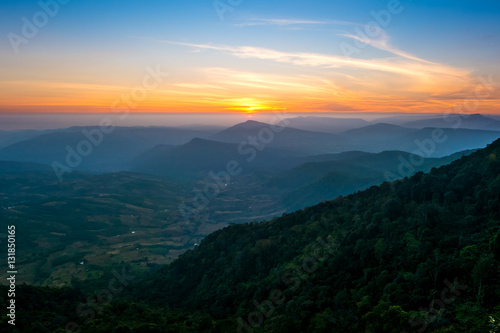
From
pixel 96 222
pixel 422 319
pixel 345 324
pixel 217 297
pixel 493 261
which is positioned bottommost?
pixel 96 222

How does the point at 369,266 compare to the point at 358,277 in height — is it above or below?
above

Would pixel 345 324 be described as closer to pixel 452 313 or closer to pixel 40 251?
pixel 452 313

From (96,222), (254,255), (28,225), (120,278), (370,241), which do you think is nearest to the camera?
(370,241)

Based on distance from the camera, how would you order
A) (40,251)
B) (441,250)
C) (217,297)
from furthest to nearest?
(40,251) < (217,297) < (441,250)

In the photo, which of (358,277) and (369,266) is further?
(369,266)

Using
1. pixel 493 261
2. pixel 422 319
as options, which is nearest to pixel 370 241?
pixel 493 261

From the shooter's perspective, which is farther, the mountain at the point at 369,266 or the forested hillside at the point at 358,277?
the mountain at the point at 369,266

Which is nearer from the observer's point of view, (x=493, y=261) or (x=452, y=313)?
(x=452, y=313)

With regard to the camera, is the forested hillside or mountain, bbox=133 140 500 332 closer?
the forested hillside
